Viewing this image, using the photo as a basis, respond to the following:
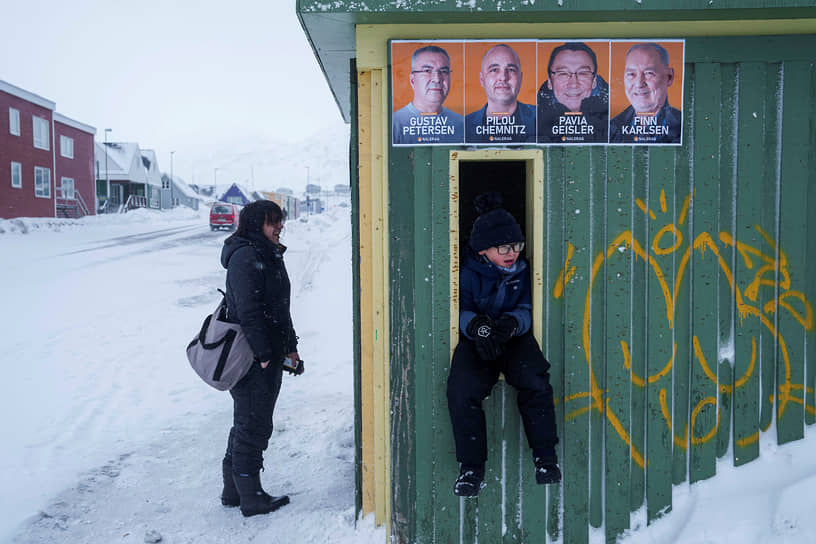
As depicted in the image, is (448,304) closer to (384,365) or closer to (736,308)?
(384,365)

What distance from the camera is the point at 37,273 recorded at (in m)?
13.6

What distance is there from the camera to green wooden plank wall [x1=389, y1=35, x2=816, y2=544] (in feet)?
10.1

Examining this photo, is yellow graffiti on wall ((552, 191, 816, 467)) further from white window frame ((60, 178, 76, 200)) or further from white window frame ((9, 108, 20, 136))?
white window frame ((60, 178, 76, 200))

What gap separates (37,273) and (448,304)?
45.0 ft

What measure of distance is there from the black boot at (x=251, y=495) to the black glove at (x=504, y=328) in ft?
6.20

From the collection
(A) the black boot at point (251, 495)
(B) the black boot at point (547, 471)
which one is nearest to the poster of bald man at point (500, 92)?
(B) the black boot at point (547, 471)

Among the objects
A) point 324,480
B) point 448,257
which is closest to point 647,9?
point 448,257

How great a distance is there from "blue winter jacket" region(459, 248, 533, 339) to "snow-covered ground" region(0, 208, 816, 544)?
134 centimetres

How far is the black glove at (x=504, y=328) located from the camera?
280 centimetres

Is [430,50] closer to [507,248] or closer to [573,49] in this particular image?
[573,49]

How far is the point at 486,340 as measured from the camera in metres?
2.79

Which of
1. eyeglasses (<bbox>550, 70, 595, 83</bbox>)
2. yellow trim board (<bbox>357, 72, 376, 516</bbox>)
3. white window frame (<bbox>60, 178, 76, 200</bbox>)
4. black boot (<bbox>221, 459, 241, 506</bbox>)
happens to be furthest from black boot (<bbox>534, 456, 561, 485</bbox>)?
white window frame (<bbox>60, 178, 76, 200</bbox>)

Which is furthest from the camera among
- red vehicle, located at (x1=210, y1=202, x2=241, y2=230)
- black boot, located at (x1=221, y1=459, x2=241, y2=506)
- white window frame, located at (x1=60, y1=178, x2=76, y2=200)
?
white window frame, located at (x1=60, y1=178, x2=76, y2=200)

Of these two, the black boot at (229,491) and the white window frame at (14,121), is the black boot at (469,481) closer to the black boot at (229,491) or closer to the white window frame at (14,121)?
the black boot at (229,491)
